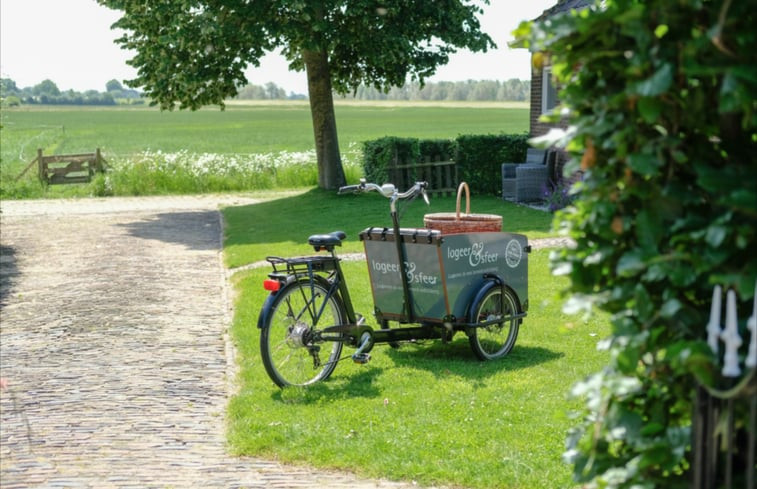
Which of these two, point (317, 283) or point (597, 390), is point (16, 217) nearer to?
point (317, 283)

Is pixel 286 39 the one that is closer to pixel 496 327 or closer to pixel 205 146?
pixel 496 327

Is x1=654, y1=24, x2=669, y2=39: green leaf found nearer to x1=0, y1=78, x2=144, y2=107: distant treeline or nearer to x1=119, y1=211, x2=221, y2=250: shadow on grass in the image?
x1=119, y1=211, x2=221, y2=250: shadow on grass

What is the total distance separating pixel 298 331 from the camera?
23.6ft

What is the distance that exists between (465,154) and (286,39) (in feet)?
17.6

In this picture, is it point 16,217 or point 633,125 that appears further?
point 16,217

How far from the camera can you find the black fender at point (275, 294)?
6.90 m

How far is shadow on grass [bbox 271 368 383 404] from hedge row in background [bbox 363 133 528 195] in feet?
54.7

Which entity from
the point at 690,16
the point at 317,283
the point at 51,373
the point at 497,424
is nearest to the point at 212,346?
the point at 51,373

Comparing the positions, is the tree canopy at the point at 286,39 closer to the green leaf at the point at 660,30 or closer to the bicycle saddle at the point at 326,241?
the bicycle saddle at the point at 326,241

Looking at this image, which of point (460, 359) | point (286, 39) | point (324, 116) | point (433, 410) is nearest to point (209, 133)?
point (324, 116)

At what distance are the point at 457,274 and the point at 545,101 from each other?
53.1 feet

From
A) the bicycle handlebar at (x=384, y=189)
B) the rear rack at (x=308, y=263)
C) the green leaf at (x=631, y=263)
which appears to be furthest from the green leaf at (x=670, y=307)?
the bicycle handlebar at (x=384, y=189)

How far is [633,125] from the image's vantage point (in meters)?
2.62


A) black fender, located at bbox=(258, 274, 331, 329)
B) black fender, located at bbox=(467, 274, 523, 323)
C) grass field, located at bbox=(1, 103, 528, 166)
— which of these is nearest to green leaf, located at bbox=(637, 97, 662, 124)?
black fender, located at bbox=(258, 274, 331, 329)
